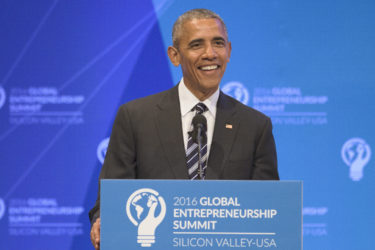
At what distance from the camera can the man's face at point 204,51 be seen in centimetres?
248

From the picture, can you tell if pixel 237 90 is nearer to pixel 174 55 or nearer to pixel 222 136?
pixel 174 55

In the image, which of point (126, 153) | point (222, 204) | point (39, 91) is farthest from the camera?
point (39, 91)

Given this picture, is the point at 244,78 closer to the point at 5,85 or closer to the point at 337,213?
the point at 337,213

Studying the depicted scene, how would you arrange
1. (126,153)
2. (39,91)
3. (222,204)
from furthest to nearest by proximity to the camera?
(39,91) → (126,153) → (222,204)

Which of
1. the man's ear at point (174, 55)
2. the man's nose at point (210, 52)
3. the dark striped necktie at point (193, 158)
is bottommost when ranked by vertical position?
the dark striped necktie at point (193, 158)

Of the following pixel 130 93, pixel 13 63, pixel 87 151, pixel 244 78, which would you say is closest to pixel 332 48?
pixel 244 78

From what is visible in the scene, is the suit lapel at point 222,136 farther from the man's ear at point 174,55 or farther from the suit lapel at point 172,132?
the man's ear at point 174,55

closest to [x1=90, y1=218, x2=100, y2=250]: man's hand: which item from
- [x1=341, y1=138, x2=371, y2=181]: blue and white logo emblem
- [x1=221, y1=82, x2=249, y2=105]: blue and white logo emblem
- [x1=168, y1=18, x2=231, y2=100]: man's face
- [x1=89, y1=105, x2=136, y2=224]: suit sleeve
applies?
[x1=89, y1=105, x2=136, y2=224]: suit sleeve

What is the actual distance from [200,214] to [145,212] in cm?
19

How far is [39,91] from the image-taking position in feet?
12.7

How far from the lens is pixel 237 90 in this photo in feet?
12.8

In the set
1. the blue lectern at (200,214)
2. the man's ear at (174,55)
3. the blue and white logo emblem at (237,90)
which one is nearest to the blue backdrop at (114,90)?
the blue and white logo emblem at (237,90)

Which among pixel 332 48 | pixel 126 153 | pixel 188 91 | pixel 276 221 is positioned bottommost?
pixel 276 221

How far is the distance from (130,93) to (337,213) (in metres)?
1.84
